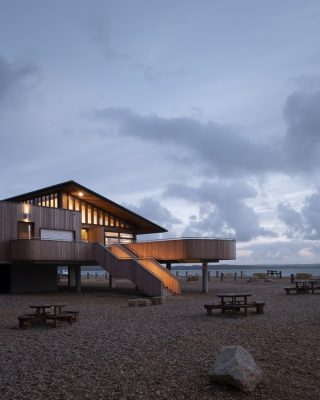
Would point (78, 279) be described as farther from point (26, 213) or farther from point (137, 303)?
point (137, 303)

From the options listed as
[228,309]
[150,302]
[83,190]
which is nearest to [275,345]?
[228,309]

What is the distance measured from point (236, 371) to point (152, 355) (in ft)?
9.35

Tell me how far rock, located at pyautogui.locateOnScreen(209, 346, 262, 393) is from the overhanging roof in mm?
25088

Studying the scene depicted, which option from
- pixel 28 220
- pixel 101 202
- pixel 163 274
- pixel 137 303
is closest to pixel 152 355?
pixel 137 303

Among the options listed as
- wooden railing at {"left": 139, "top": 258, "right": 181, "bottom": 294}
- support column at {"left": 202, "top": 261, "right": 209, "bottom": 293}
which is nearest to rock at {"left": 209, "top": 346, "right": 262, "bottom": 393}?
wooden railing at {"left": 139, "top": 258, "right": 181, "bottom": 294}

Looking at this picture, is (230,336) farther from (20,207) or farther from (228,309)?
(20,207)

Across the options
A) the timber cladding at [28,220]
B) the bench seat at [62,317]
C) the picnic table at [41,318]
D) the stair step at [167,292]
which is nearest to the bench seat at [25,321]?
the picnic table at [41,318]

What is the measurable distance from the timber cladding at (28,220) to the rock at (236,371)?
2252 cm

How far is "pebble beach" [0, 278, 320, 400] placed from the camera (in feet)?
24.7

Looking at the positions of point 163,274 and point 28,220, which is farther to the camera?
point 28,220

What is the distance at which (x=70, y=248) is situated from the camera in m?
29.5

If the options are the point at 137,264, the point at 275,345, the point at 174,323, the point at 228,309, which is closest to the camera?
the point at 275,345

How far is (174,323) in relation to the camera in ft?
49.7

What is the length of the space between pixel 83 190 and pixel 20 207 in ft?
17.6
